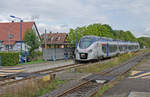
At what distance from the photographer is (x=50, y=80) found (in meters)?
11.7

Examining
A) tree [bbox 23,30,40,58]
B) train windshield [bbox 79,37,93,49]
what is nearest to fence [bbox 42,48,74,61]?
tree [bbox 23,30,40,58]

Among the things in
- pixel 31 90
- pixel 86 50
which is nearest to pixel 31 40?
pixel 86 50

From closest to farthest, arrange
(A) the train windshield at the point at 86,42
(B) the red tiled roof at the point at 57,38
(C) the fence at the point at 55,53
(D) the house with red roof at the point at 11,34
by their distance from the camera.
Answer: (A) the train windshield at the point at 86,42 < (C) the fence at the point at 55,53 < (D) the house with red roof at the point at 11,34 < (B) the red tiled roof at the point at 57,38

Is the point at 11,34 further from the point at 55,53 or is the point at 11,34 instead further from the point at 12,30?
the point at 55,53

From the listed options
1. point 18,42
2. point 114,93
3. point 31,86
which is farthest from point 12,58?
point 18,42

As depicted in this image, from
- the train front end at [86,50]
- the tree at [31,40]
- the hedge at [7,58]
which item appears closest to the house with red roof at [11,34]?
the tree at [31,40]

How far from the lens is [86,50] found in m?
23.4

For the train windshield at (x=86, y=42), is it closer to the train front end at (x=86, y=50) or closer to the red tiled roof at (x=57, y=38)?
the train front end at (x=86, y=50)

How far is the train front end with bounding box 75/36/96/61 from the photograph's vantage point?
23.5 meters

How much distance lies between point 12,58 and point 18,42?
30362 millimetres

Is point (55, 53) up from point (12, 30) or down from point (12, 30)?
down

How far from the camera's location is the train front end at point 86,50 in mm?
23500

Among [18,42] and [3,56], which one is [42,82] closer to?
[3,56]

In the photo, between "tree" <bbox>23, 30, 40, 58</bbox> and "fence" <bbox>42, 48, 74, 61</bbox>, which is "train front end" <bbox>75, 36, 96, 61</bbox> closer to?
"fence" <bbox>42, 48, 74, 61</bbox>
